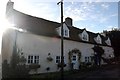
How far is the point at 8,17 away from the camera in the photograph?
2397cm

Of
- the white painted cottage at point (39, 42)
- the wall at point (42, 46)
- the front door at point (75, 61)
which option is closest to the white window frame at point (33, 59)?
the white painted cottage at point (39, 42)

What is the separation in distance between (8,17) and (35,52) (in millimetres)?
5566

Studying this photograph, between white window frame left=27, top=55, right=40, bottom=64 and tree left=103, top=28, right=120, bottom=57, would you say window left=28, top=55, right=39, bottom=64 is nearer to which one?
white window frame left=27, top=55, right=40, bottom=64

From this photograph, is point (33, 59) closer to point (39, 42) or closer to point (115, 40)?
point (39, 42)

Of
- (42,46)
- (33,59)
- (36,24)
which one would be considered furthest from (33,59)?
(36,24)

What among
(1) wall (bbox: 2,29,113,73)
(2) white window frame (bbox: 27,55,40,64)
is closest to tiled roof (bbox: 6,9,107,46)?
(1) wall (bbox: 2,29,113,73)

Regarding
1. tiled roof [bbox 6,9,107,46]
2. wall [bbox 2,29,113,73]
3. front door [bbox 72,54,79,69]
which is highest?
tiled roof [bbox 6,9,107,46]

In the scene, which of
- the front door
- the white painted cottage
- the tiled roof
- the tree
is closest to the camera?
the white painted cottage

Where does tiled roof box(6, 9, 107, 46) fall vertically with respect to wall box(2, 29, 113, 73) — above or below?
above

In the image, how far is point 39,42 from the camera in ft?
80.4

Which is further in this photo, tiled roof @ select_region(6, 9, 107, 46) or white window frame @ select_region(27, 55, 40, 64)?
tiled roof @ select_region(6, 9, 107, 46)

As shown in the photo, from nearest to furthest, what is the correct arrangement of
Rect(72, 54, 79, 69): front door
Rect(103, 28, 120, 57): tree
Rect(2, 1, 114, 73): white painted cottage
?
Rect(2, 1, 114, 73): white painted cottage
Rect(72, 54, 79, 69): front door
Rect(103, 28, 120, 57): tree

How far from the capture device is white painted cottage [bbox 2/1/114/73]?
22.5 m

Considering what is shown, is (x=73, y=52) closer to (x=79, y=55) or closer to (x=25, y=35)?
(x=79, y=55)
